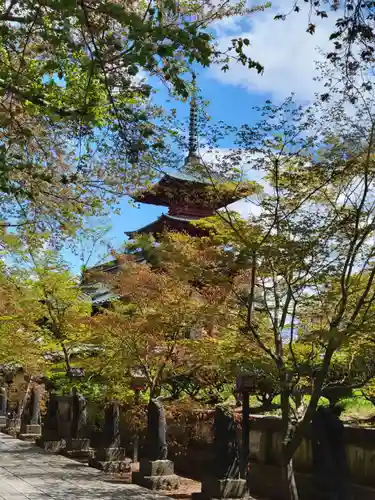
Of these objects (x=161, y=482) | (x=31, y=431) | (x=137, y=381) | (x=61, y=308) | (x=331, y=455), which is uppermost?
(x=61, y=308)

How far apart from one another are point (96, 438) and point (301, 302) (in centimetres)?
1282

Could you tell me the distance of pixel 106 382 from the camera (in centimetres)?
1543

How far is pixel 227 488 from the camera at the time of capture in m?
10.5

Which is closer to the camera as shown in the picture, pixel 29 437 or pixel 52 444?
pixel 52 444

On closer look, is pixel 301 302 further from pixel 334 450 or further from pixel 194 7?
pixel 194 7

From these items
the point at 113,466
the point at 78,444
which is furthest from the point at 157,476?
the point at 78,444

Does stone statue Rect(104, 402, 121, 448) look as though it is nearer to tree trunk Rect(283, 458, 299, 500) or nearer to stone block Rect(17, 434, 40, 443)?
stone block Rect(17, 434, 40, 443)

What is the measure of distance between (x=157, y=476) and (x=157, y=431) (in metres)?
0.89

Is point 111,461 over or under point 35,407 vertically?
under

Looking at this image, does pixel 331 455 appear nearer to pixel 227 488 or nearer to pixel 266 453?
pixel 227 488

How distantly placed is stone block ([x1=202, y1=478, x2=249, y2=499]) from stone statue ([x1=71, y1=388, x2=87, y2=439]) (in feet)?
23.7

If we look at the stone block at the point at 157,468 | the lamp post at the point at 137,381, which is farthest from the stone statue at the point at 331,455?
the lamp post at the point at 137,381

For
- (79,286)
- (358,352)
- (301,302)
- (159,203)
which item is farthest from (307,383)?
(159,203)

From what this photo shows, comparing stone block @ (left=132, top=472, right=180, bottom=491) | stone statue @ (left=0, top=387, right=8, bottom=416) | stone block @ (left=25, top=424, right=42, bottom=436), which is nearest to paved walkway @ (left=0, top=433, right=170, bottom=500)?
stone block @ (left=132, top=472, right=180, bottom=491)
